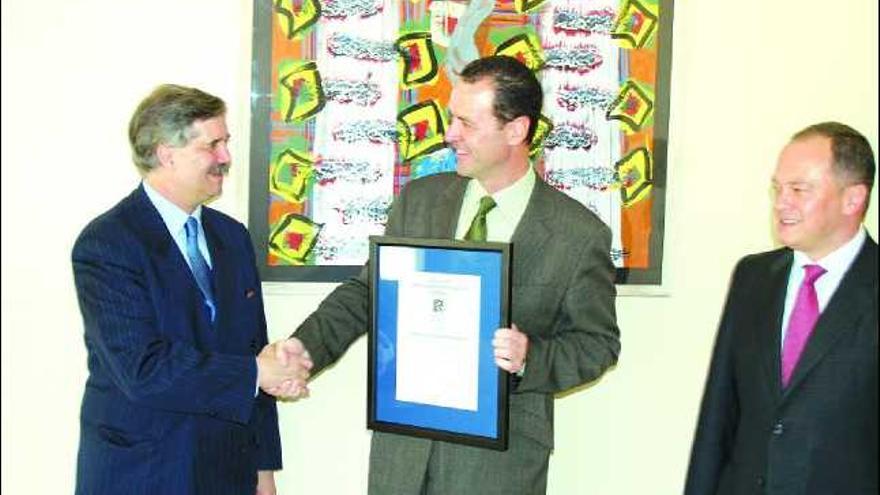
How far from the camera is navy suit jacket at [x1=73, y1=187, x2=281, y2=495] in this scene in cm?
251

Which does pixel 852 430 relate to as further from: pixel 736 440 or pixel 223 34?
pixel 223 34

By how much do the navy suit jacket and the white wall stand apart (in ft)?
2.00

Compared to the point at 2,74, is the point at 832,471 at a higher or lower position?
lower

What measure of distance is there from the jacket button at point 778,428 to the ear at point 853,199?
1.64 ft

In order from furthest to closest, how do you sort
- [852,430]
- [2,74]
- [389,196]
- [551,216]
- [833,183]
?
[389,196], [2,74], [551,216], [833,183], [852,430]

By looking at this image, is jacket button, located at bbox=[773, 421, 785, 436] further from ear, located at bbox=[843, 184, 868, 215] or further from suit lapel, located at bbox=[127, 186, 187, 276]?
suit lapel, located at bbox=[127, 186, 187, 276]

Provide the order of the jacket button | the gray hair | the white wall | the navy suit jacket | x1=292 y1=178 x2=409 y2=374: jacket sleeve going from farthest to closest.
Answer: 1. the white wall
2. x1=292 y1=178 x2=409 y2=374: jacket sleeve
3. the gray hair
4. the navy suit jacket
5. the jacket button

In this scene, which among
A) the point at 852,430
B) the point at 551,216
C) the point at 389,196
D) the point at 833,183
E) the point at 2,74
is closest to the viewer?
the point at 852,430

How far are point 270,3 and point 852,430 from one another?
6.81 feet

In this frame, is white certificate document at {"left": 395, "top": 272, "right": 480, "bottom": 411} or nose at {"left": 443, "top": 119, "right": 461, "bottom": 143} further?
nose at {"left": 443, "top": 119, "right": 461, "bottom": 143}

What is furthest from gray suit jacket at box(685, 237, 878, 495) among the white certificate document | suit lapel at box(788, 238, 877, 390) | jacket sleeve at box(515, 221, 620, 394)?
the white certificate document

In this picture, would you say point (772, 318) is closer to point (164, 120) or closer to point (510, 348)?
point (510, 348)

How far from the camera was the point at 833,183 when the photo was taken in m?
2.34

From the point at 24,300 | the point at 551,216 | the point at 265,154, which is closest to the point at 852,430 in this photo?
the point at 551,216
